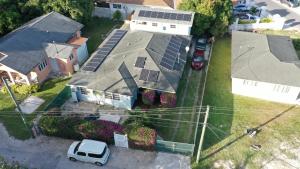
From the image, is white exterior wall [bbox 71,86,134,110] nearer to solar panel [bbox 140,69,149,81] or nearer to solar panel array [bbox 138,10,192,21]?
solar panel [bbox 140,69,149,81]

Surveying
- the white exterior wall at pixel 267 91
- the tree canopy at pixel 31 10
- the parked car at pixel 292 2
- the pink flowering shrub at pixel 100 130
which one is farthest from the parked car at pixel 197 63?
the parked car at pixel 292 2

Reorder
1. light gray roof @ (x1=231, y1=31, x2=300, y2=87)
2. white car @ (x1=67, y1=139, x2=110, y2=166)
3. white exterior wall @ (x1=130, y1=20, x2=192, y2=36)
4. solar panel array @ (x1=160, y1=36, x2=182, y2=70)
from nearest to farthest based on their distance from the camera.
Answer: white car @ (x1=67, y1=139, x2=110, y2=166) → light gray roof @ (x1=231, y1=31, x2=300, y2=87) → solar panel array @ (x1=160, y1=36, x2=182, y2=70) → white exterior wall @ (x1=130, y1=20, x2=192, y2=36)

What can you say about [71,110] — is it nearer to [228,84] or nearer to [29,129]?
[29,129]

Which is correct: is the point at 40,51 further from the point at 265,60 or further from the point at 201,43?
the point at 265,60

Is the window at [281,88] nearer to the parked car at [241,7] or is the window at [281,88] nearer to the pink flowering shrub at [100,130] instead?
the pink flowering shrub at [100,130]

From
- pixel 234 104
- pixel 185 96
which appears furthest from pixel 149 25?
pixel 234 104

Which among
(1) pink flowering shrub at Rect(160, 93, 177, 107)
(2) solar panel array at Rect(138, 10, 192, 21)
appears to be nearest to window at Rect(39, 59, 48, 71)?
(2) solar panel array at Rect(138, 10, 192, 21)

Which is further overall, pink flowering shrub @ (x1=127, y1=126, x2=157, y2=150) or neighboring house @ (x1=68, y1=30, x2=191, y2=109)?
neighboring house @ (x1=68, y1=30, x2=191, y2=109)
